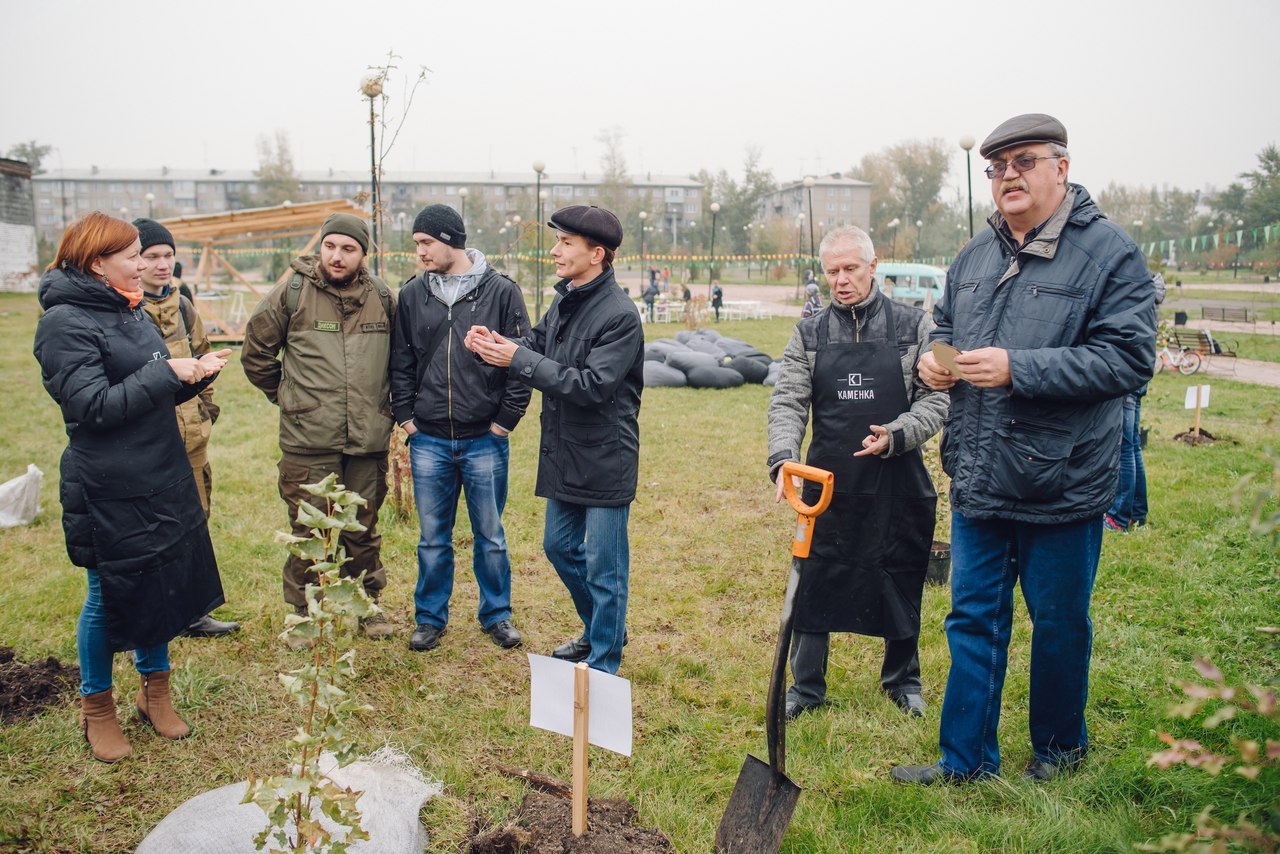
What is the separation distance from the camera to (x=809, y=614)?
345cm

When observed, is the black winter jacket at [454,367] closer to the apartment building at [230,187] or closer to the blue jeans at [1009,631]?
the blue jeans at [1009,631]

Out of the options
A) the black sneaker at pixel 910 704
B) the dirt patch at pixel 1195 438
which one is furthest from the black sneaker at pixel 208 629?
the dirt patch at pixel 1195 438

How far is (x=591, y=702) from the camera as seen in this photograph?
237 cm

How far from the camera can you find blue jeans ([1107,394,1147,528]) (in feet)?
18.4

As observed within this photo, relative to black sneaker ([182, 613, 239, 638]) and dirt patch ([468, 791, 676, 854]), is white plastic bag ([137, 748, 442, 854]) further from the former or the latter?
black sneaker ([182, 613, 239, 638])

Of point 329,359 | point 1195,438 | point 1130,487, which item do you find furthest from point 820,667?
point 1195,438

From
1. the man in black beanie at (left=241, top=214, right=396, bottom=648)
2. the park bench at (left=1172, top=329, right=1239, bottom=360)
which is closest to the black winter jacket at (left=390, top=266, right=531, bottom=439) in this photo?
the man in black beanie at (left=241, top=214, right=396, bottom=648)

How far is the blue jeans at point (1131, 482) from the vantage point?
561 cm

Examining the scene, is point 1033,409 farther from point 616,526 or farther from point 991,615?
point 616,526

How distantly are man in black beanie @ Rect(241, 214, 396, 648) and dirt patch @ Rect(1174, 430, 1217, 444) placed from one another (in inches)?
312

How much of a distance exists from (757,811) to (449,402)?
217 cm

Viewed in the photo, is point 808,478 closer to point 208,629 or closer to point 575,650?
point 575,650

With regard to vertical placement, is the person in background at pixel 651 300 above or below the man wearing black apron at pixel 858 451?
above

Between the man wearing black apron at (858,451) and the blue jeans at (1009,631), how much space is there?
0.47m
